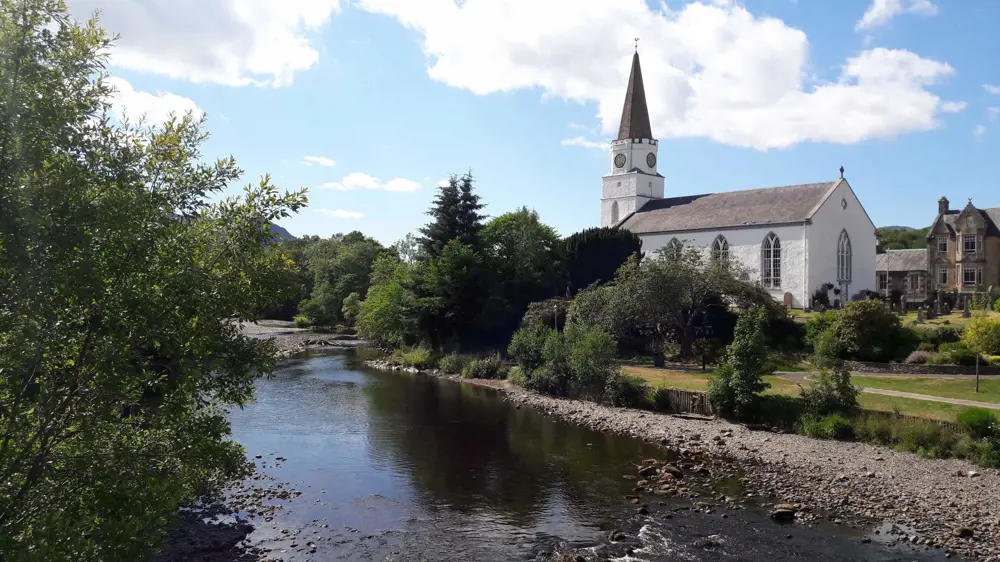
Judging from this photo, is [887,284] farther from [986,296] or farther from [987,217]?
[986,296]

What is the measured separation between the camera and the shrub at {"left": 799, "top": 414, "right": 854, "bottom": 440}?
25.3 metres

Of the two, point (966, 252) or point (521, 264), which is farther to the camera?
point (966, 252)

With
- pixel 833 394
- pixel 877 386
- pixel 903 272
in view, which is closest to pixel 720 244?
pixel 903 272

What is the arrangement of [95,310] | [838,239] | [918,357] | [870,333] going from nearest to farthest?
[95,310] < [918,357] < [870,333] < [838,239]

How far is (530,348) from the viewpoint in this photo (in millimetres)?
39656

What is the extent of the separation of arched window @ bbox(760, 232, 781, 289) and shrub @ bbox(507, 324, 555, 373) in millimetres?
21100

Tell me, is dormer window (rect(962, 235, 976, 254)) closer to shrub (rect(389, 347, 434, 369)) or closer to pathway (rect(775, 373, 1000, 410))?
pathway (rect(775, 373, 1000, 410))

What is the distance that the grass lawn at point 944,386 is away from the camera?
26.6m

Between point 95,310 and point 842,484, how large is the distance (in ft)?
67.9

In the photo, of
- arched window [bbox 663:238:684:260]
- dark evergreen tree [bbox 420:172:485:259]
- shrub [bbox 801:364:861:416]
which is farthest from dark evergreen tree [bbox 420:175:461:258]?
shrub [bbox 801:364:861:416]

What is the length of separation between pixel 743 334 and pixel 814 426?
450cm

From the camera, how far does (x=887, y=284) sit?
214ft

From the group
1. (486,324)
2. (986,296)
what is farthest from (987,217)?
(486,324)

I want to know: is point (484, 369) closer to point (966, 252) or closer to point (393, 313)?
point (393, 313)
